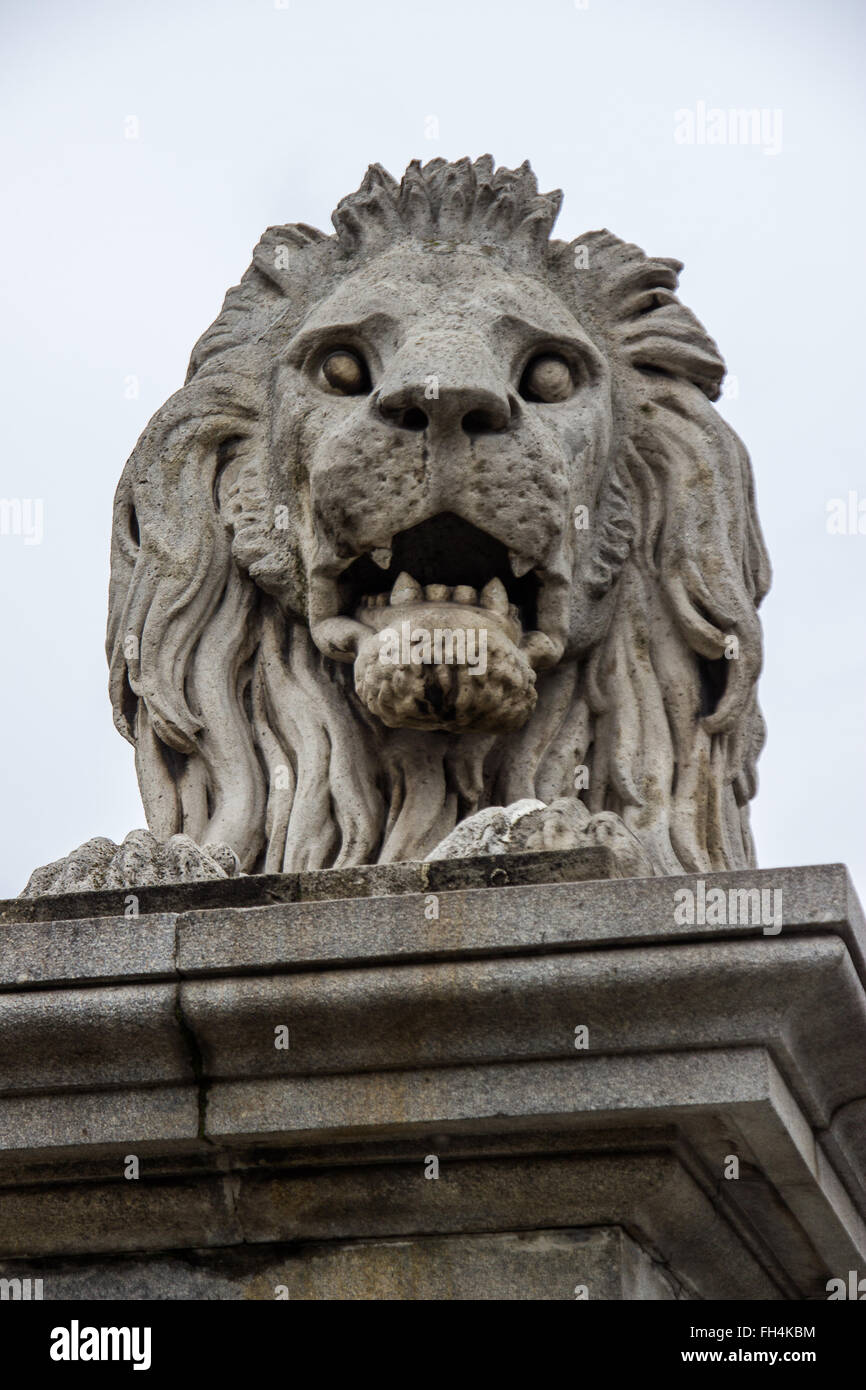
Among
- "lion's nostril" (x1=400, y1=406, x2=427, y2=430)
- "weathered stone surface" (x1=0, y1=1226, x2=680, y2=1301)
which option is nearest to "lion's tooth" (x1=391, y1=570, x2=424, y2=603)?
"lion's nostril" (x1=400, y1=406, x2=427, y2=430)

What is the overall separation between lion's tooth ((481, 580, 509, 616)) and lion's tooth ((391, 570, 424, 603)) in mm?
153

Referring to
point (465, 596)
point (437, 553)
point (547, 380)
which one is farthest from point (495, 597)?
point (547, 380)

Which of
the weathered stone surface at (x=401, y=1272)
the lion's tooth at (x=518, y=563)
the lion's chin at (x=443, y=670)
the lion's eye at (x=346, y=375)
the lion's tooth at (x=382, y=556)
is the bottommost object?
the weathered stone surface at (x=401, y=1272)

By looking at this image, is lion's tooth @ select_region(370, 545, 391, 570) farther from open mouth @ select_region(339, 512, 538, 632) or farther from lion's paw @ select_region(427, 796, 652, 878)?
lion's paw @ select_region(427, 796, 652, 878)

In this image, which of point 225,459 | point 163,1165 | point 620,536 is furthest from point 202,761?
point 163,1165

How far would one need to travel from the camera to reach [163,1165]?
4055mm

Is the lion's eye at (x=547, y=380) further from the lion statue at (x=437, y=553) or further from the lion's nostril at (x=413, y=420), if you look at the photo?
the lion's nostril at (x=413, y=420)

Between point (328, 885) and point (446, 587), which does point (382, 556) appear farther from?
point (328, 885)

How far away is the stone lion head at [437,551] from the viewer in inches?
205

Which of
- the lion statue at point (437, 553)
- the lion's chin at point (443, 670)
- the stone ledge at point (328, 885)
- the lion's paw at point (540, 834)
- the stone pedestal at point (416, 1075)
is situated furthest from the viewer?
the lion statue at point (437, 553)

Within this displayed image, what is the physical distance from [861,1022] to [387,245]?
108 inches

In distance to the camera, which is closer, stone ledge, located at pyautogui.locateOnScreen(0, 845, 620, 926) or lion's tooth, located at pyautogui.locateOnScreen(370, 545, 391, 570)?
stone ledge, located at pyautogui.locateOnScreen(0, 845, 620, 926)

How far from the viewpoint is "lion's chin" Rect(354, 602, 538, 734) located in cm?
506

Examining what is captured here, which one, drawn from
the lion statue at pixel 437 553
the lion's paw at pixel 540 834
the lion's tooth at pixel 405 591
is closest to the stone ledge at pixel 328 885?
the lion's paw at pixel 540 834
